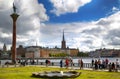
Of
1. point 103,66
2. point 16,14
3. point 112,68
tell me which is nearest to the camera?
point 112,68

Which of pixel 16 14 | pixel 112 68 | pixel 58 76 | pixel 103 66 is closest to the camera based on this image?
pixel 58 76

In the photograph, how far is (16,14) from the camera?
73.9 metres

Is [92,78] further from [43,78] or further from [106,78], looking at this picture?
[43,78]

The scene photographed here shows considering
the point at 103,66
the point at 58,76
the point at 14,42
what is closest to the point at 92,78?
the point at 58,76

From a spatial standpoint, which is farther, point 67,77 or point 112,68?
point 112,68

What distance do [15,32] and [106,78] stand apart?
45692 mm

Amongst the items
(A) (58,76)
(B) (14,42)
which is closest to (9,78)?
(A) (58,76)

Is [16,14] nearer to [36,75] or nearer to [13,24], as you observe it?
[13,24]

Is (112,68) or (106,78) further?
(112,68)

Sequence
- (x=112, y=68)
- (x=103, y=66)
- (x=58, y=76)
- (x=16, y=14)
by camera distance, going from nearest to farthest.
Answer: (x=58, y=76)
(x=112, y=68)
(x=103, y=66)
(x=16, y=14)

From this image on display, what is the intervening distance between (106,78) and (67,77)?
14.1 feet

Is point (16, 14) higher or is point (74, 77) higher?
point (16, 14)

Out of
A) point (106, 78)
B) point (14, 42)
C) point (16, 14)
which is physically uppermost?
point (16, 14)

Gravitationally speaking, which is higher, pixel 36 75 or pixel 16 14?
pixel 16 14
